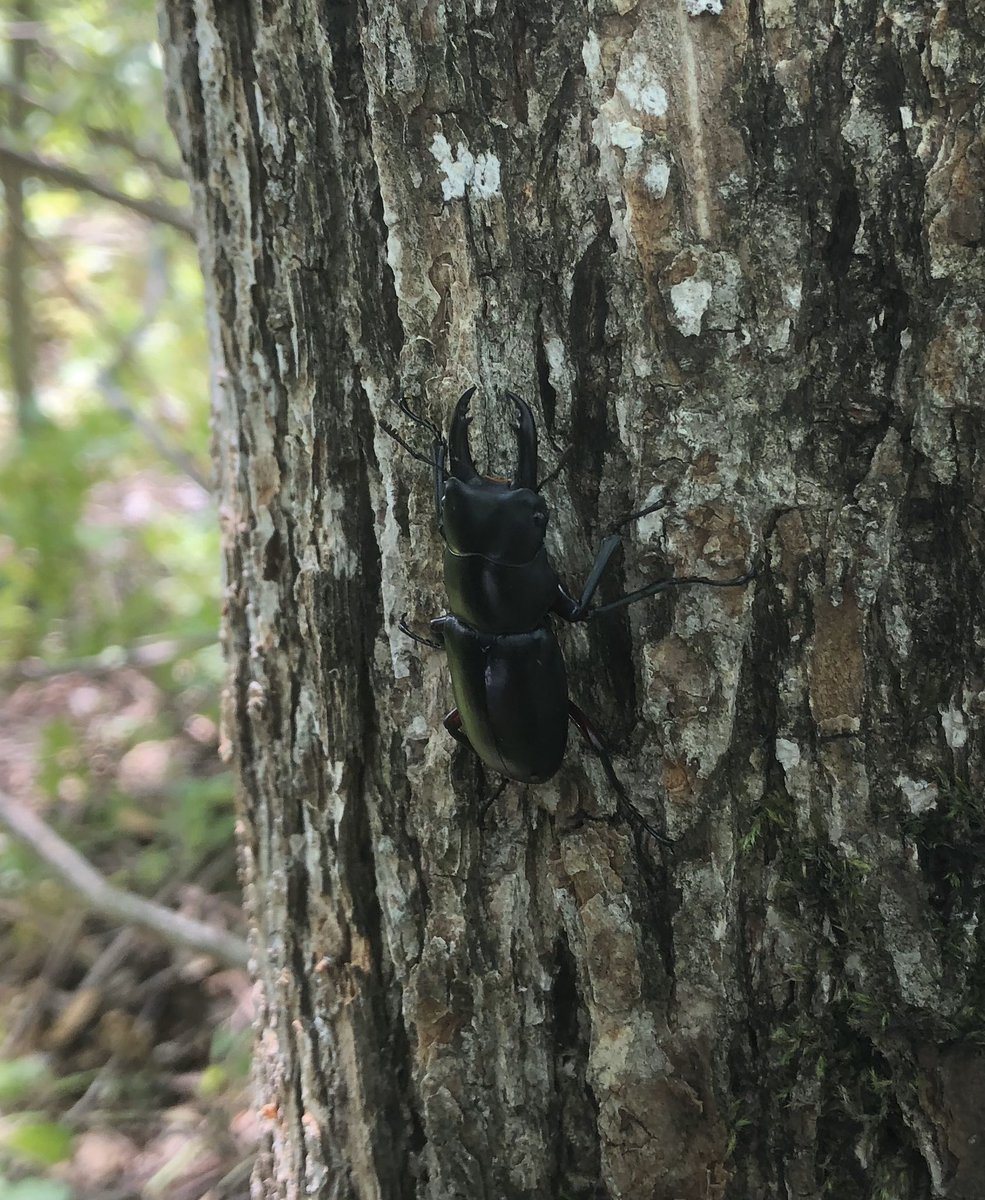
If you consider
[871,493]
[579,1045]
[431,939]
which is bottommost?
[579,1045]

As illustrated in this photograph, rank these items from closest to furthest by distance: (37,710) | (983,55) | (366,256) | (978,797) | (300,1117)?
(983,55), (978,797), (366,256), (300,1117), (37,710)

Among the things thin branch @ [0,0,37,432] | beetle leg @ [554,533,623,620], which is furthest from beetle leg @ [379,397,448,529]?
thin branch @ [0,0,37,432]

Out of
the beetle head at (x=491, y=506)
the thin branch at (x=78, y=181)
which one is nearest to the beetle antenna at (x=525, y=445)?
the beetle head at (x=491, y=506)

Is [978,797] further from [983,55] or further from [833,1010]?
[983,55]

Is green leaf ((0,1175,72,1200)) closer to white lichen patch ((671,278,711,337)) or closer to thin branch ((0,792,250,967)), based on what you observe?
thin branch ((0,792,250,967))

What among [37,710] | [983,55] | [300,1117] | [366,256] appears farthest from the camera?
[37,710]

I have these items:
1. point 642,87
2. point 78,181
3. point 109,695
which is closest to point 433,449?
point 642,87

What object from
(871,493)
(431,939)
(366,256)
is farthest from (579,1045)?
(366,256)
